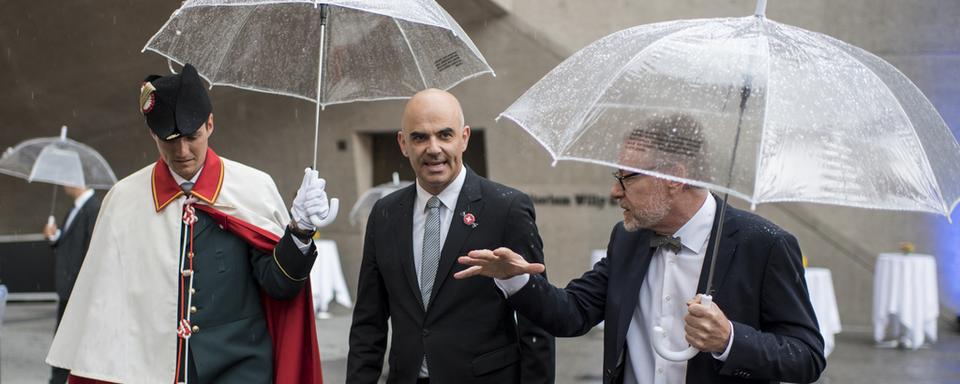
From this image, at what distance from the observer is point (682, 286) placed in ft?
8.36

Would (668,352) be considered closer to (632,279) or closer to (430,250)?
(632,279)

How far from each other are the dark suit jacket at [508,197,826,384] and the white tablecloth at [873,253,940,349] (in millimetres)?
8172

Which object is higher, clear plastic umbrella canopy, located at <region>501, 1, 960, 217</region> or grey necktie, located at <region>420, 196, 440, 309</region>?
clear plastic umbrella canopy, located at <region>501, 1, 960, 217</region>

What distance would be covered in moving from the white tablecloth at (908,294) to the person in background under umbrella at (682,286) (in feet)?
26.6

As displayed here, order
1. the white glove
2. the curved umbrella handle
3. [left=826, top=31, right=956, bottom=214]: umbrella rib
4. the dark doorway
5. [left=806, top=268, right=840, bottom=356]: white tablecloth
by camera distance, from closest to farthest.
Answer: [left=826, top=31, right=956, bottom=214]: umbrella rib < the curved umbrella handle < the white glove < [left=806, top=268, right=840, bottom=356]: white tablecloth < the dark doorway

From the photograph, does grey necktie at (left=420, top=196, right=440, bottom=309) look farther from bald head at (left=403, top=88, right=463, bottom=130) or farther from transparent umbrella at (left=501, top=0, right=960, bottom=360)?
transparent umbrella at (left=501, top=0, right=960, bottom=360)

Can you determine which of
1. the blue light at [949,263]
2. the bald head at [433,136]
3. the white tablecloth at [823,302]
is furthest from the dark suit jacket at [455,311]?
the blue light at [949,263]

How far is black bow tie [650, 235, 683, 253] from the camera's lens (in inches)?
100.0

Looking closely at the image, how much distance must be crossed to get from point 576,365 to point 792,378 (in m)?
6.15

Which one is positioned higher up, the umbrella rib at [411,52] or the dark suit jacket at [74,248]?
the umbrella rib at [411,52]

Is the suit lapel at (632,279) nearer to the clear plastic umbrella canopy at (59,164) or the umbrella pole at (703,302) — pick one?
the umbrella pole at (703,302)

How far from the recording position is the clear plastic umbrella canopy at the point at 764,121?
6.92 feet

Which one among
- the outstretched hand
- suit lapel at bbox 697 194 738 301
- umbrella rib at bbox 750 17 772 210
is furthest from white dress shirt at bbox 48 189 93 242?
umbrella rib at bbox 750 17 772 210

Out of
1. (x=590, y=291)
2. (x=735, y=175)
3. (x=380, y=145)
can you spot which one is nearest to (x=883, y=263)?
(x=380, y=145)
